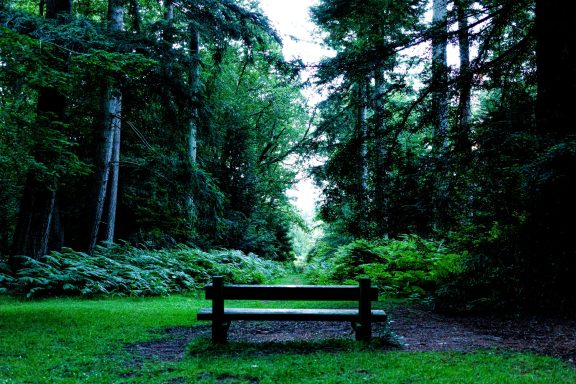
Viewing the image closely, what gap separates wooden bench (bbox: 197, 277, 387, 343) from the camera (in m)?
5.64

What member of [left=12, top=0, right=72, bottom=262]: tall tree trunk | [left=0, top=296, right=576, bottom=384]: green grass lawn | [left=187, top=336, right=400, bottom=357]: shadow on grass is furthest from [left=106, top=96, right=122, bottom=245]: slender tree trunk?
[left=187, top=336, right=400, bottom=357]: shadow on grass

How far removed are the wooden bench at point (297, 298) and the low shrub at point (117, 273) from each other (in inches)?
223

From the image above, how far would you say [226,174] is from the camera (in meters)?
22.2

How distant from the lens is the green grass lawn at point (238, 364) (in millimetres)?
4305

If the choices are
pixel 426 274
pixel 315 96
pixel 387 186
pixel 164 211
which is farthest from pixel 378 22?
pixel 164 211

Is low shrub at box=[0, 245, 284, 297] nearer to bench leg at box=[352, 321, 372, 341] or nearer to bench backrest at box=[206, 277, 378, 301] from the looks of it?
bench backrest at box=[206, 277, 378, 301]

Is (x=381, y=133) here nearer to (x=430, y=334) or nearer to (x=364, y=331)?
(x=430, y=334)

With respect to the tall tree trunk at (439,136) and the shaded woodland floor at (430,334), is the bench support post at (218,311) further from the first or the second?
the tall tree trunk at (439,136)

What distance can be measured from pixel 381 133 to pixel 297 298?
417cm

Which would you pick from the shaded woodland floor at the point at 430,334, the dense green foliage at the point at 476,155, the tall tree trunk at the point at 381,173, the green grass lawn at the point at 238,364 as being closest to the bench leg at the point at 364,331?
the green grass lawn at the point at 238,364

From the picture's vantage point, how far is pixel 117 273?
12188 millimetres

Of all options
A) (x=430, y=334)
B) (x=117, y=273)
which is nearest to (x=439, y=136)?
(x=430, y=334)

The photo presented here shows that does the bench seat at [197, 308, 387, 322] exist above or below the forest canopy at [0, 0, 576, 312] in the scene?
below

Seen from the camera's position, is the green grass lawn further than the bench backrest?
No
